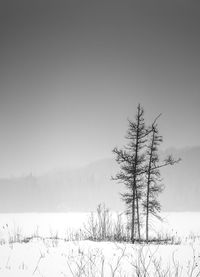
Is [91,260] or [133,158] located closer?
[91,260]

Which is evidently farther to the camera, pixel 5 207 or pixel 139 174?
pixel 5 207

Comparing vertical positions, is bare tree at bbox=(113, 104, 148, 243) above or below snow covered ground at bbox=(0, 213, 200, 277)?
above

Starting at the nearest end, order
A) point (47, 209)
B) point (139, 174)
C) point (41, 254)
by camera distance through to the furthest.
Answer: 1. point (41, 254)
2. point (139, 174)
3. point (47, 209)

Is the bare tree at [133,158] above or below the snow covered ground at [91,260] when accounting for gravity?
above

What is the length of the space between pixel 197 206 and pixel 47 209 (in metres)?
92.2

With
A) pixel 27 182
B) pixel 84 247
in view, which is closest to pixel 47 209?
pixel 27 182

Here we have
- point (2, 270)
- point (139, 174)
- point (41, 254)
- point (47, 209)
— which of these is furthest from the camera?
point (47, 209)

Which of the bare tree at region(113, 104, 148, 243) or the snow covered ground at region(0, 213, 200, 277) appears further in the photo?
the bare tree at region(113, 104, 148, 243)

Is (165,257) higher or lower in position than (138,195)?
lower

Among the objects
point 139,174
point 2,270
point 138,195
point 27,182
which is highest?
point 27,182

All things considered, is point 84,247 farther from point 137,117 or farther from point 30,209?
point 30,209

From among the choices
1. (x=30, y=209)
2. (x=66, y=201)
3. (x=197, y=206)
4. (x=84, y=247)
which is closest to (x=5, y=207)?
(x=30, y=209)

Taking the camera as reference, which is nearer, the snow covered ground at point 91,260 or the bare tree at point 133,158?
the snow covered ground at point 91,260

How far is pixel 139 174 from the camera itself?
23.9 metres
